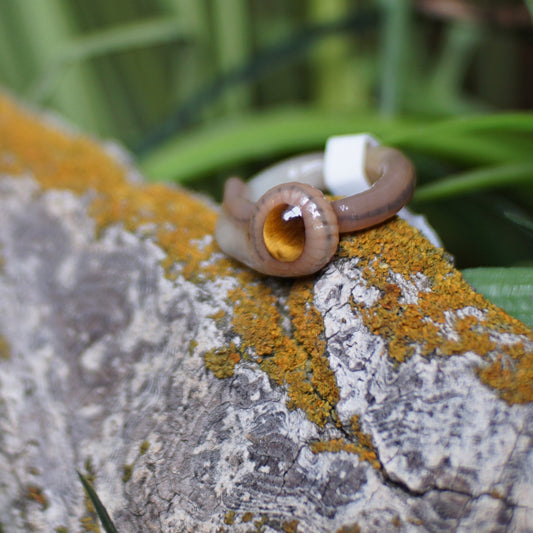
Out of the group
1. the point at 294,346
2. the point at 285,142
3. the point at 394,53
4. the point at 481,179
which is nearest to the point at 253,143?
the point at 285,142

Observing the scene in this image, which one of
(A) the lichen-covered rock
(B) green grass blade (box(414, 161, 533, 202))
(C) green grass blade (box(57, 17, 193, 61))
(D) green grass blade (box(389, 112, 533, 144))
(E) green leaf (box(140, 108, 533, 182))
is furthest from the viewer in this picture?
(C) green grass blade (box(57, 17, 193, 61))

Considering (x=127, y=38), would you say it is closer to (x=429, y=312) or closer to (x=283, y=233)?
(x=283, y=233)

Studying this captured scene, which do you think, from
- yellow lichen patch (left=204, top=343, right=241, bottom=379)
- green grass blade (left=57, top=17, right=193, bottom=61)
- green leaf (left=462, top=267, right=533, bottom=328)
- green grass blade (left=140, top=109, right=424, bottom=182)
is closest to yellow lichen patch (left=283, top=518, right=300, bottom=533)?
yellow lichen patch (left=204, top=343, right=241, bottom=379)

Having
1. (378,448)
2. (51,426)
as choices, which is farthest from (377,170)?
(51,426)

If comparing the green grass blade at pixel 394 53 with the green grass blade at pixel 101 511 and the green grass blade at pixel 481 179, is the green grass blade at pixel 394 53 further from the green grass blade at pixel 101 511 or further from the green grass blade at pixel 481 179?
the green grass blade at pixel 101 511

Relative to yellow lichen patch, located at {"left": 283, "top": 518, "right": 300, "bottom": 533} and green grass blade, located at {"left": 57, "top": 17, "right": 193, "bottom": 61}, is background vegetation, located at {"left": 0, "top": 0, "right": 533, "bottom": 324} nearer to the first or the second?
green grass blade, located at {"left": 57, "top": 17, "right": 193, "bottom": 61}

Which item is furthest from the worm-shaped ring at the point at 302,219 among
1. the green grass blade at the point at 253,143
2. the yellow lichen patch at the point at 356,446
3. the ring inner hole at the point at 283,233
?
the green grass blade at the point at 253,143
